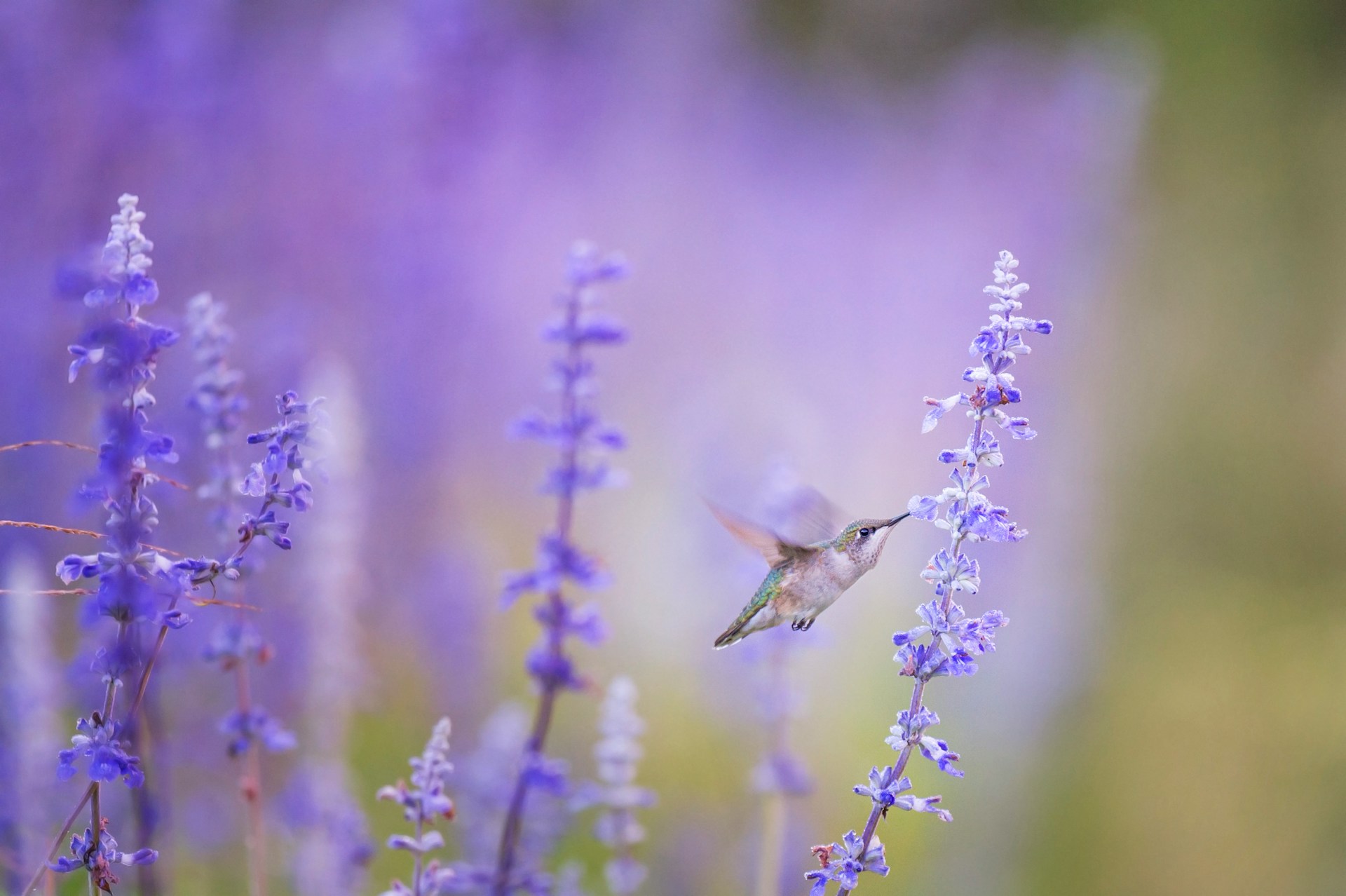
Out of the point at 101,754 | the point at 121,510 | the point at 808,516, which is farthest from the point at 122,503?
the point at 808,516

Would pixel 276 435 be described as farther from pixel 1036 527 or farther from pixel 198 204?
pixel 1036 527

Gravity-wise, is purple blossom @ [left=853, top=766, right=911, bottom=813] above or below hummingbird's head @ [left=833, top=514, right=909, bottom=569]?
below

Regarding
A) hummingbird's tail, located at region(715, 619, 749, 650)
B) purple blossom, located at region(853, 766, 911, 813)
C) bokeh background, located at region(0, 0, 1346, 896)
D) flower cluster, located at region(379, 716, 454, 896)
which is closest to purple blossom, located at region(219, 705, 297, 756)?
flower cluster, located at region(379, 716, 454, 896)

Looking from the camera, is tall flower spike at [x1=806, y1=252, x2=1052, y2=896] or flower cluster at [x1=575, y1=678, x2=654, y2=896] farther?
flower cluster at [x1=575, y1=678, x2=654, y2=896]

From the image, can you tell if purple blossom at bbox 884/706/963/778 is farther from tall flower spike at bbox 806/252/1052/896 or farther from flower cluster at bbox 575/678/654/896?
flower cluster at bbox 575/678/654/896

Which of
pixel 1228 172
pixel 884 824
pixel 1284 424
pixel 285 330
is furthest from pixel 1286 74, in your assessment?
pixel 285 330

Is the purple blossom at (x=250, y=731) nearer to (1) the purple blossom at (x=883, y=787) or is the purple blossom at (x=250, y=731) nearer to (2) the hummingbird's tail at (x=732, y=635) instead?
(2) the hummingbird's tail at (x=732, y=635)

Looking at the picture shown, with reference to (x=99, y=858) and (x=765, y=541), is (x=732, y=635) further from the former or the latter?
(x=99, y=858)
